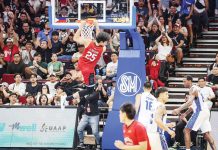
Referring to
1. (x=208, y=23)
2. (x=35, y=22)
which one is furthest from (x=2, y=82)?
(x=208, y=23)

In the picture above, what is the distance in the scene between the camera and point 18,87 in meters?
21.0

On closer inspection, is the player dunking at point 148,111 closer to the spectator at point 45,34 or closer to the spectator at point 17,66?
the spectator at point 17,66

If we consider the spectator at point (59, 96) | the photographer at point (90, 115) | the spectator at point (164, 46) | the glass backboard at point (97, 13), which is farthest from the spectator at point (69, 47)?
the glass backboard at point (97, 13)

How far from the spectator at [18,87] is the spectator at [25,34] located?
3078 millimetres

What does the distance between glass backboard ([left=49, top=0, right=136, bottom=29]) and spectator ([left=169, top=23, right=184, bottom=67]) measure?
4.65m

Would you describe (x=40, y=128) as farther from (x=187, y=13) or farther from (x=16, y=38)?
(x=187, y=13)

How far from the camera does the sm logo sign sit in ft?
58.8

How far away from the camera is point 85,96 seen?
1838 cm


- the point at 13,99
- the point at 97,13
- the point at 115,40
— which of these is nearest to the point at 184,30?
the point at 115,40

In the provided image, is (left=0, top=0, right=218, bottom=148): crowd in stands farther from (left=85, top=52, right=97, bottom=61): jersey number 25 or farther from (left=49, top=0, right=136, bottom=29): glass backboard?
(left=85, top=52, right=97, bottom=61): jersey number 25

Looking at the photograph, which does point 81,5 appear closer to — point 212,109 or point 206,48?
point 212,109

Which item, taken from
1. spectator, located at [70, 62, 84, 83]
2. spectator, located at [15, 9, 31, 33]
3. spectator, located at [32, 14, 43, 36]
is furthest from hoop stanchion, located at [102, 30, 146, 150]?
spectator, located at [15, 9, 31, 33]

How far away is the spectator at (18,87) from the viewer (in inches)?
822

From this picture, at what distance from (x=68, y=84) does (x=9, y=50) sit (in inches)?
123
